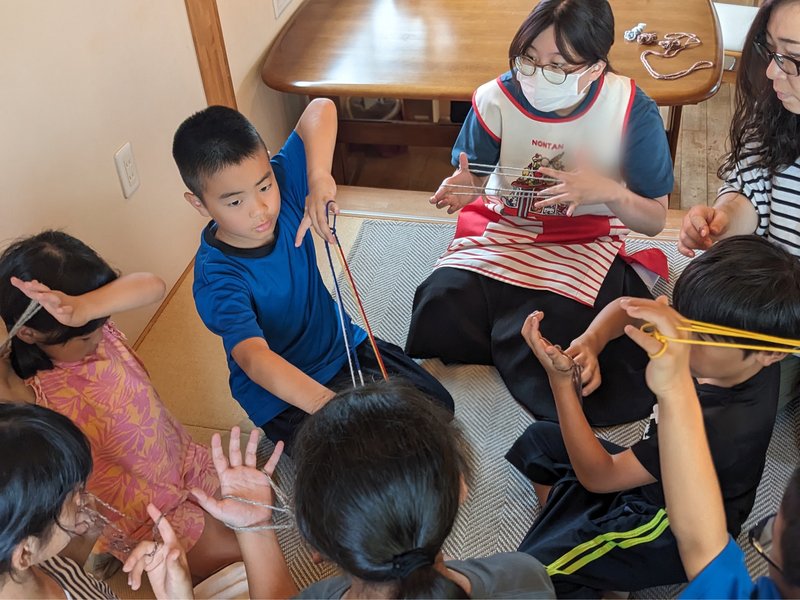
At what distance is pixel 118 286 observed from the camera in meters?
1.32

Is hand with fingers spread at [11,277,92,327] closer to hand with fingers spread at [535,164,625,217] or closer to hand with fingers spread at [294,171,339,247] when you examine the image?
hand with fingers spread at [294,171,339,247]

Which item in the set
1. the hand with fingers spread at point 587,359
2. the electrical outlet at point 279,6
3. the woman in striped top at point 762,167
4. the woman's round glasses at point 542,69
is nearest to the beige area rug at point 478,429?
the hand with fingers spread at point 587,359

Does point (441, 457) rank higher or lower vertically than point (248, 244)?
higher

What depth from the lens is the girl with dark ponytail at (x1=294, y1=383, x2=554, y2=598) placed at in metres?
0.78

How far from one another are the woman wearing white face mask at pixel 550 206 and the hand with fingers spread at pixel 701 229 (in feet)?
0.42

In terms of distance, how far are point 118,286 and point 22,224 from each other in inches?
17.0

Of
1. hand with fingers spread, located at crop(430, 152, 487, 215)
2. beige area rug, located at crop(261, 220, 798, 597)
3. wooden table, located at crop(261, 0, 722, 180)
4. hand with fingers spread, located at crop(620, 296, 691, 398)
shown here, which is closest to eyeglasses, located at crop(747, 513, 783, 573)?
hand with fingers spread, located at crop(620, 296, 691, 398)

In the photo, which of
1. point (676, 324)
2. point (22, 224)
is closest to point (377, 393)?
point (676, 324)

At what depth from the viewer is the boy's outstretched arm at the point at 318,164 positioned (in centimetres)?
150

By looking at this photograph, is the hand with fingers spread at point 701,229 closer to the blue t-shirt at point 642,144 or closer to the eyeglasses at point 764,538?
the blue t-shirt at point 642,144

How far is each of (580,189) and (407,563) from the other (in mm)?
1018

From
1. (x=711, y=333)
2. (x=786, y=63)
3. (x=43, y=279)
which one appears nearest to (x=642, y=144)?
(x=786, y=63)

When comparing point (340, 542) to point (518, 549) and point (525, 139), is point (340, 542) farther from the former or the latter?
point (525, 139)

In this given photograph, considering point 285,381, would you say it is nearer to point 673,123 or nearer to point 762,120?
point 762,120
